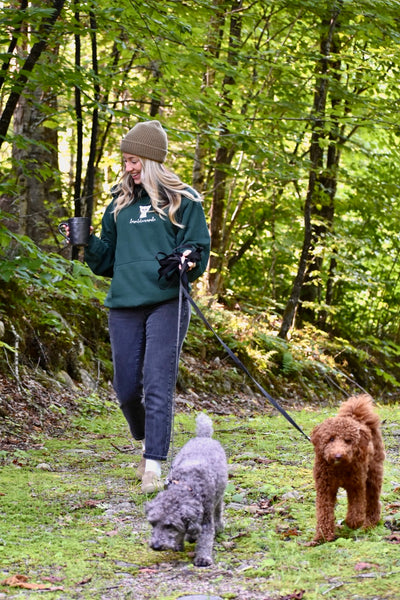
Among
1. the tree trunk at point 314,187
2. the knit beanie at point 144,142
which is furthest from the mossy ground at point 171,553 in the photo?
the tree trunk at point 314,187

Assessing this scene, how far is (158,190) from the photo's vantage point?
478 cm

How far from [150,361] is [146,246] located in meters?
0.80

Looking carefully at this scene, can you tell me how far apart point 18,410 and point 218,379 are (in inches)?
193

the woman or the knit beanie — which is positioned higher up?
the knit beanie

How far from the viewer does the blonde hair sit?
15.4ft

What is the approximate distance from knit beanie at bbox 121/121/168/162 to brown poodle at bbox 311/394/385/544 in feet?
7.64

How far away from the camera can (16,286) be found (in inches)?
333

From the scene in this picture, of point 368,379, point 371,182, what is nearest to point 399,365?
point 368,379

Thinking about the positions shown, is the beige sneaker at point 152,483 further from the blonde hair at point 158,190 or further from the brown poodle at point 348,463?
the blonde hair at point 158,190

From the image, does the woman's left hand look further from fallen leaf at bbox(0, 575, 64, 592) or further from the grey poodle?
fallen leaf at bbox(0, 575, 64, 592)

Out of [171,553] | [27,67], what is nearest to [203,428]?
[171,553]

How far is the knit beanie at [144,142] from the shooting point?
4758mm

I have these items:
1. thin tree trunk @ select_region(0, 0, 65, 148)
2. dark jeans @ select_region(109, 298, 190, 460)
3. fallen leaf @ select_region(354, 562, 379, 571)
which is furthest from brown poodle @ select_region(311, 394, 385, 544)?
thin tree trunk @ select_region(0, 0, 65, 148)

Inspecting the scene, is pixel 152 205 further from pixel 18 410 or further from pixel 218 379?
pixel 218 379
